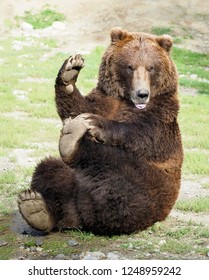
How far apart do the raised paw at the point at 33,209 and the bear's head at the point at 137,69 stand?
110 centimetres

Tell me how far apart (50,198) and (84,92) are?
22.5ft

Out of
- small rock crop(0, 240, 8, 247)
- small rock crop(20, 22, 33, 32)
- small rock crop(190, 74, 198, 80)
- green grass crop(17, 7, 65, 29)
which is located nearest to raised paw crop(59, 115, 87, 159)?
small rock crop(0, 240, 8, 247)

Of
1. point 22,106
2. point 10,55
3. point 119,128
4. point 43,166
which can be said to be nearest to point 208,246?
point 119,128

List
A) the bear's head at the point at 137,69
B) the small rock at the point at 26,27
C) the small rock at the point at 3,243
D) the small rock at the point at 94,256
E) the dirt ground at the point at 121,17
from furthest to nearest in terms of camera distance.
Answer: the small rock at the point at 26,27
the dirt ground at the point at 121,17
the bear's head at the point at 137,69
the small rock at the point at 3,243
the small rock at the point at 94,256

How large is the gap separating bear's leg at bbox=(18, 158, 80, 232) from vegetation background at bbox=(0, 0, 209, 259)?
141 mm

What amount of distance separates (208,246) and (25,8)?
16.4 metres

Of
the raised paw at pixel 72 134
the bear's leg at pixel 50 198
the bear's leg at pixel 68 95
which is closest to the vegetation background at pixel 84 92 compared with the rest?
the bear's leg at pixel 50 198

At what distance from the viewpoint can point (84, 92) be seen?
12820 mm

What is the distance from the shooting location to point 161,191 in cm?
603

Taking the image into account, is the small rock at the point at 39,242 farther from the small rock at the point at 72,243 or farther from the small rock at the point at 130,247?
Result: the small rock at the point at 130,247

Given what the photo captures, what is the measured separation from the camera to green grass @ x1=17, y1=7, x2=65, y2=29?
19.9m

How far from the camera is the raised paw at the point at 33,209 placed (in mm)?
5797

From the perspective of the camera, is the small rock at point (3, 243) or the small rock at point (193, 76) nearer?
the small rock at point (3, 243)

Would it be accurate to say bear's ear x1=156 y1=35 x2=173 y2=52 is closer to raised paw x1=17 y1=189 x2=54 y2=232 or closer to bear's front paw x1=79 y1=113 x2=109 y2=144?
bear's front paw x1=79 y1=113 x2=109 y2=144
